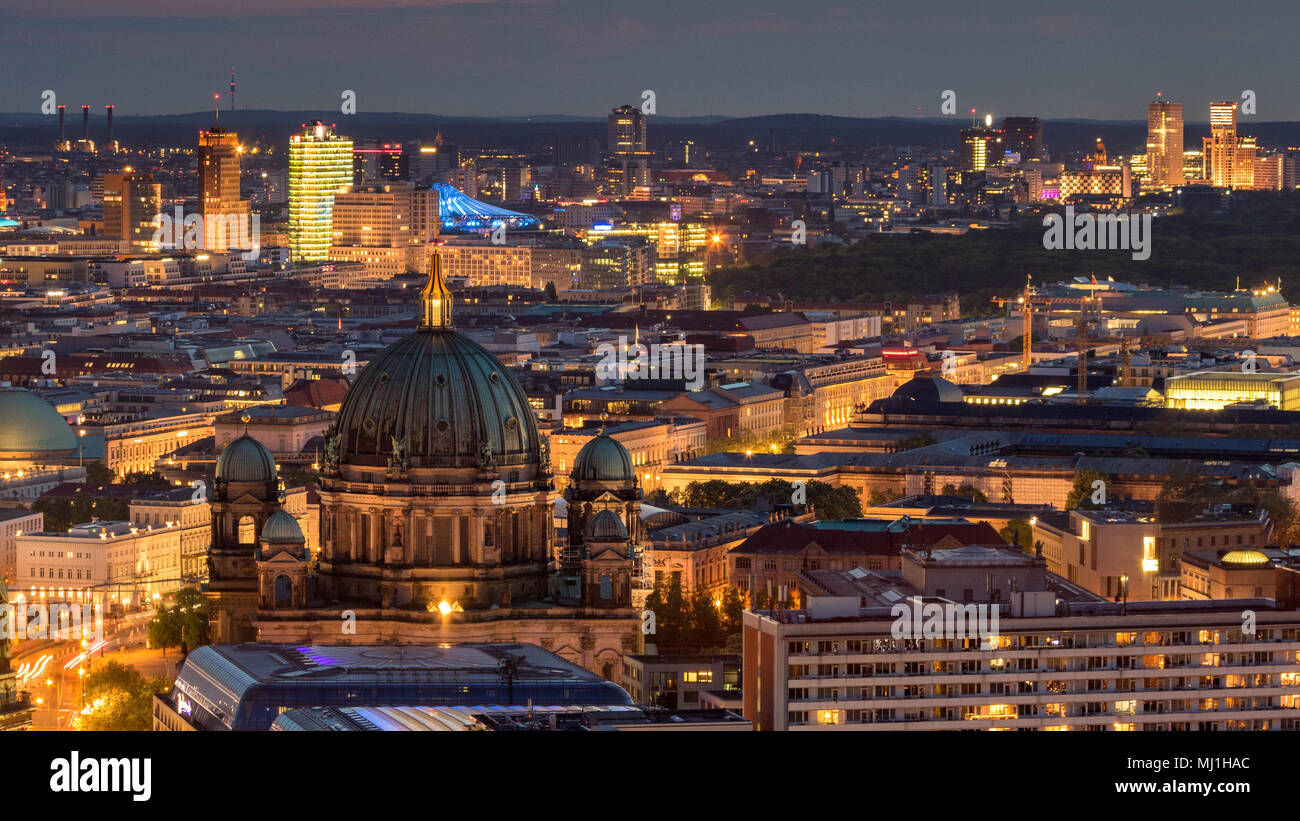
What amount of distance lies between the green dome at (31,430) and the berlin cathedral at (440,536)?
69551mm

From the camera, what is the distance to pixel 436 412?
67.1m

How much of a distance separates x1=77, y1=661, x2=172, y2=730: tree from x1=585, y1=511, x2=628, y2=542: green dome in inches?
398

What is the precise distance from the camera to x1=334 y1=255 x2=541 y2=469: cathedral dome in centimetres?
6681

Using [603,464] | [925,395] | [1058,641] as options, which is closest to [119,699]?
[603,464]

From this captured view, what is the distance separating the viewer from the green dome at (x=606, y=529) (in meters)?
67.4

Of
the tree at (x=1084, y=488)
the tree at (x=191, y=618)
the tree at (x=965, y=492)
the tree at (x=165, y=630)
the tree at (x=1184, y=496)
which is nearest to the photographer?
the tree at (x=191, y=618)

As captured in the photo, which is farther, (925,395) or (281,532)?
(925,395)

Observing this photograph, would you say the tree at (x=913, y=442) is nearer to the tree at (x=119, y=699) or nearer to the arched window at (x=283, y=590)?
the tree at (x=119, y=699)

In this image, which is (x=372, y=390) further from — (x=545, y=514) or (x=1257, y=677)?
(x=1257, y=677)

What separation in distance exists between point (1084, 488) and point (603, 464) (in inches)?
2204

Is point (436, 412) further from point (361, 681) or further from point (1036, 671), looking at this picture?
point (1036, 671)

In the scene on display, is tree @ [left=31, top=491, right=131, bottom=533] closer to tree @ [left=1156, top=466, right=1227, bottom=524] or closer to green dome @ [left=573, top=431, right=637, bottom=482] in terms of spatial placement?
tree @ [left=1156, top=466, right=1227, bottom=524]

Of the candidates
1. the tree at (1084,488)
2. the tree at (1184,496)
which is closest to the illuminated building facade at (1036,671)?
the tree at (1184,496)
